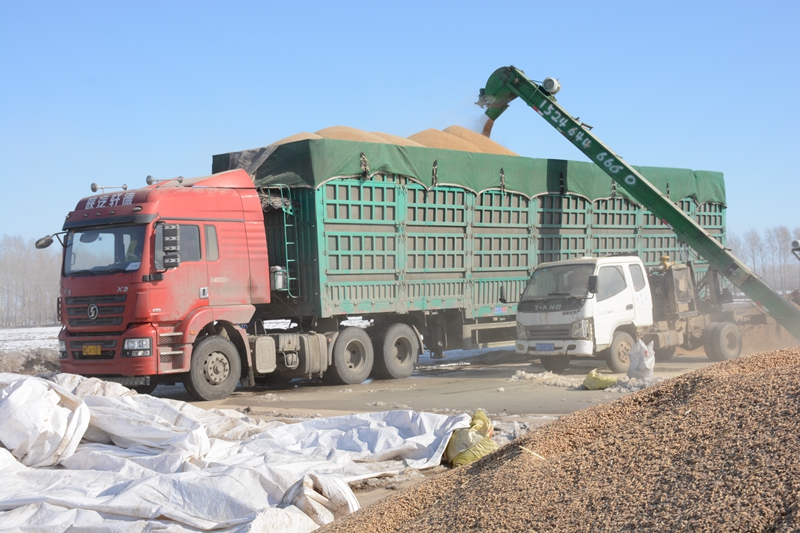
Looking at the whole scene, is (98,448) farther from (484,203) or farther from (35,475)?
(484,203)

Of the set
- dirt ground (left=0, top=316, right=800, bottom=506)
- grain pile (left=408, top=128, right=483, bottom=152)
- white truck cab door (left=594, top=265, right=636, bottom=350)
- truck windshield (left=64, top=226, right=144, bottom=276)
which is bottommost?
dirt ground (left=0, top=316, right=800, bottom=506)

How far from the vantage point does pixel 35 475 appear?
19.1ft

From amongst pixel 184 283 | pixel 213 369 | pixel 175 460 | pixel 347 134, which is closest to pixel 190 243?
pixel 184 283

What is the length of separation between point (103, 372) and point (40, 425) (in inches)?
202

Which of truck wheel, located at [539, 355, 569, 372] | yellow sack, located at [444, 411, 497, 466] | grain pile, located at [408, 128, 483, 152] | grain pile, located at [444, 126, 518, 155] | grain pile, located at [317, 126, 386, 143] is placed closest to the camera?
yellow sack, located at [444, 411, 497, 466]

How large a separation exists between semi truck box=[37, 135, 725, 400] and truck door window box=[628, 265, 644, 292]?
2.44 m

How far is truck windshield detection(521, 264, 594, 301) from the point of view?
530 inches

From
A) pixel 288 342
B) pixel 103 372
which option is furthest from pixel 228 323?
pixel 103 372

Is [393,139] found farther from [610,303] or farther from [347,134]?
[610,303]

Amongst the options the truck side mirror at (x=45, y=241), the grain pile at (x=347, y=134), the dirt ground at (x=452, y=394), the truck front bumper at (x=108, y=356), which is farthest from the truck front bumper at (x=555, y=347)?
the truck side mirror at (x=45, y=241)

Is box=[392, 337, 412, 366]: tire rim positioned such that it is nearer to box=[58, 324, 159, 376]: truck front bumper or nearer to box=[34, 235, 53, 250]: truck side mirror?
box=[58, 324, 159, 376]: truck front bumper

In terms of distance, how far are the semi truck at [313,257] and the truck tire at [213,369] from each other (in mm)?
24

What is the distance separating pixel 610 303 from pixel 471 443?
7456mm

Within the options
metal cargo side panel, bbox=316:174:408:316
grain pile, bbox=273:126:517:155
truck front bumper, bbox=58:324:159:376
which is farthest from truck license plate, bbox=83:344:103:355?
grain pile, bbox=273:126:517:155
